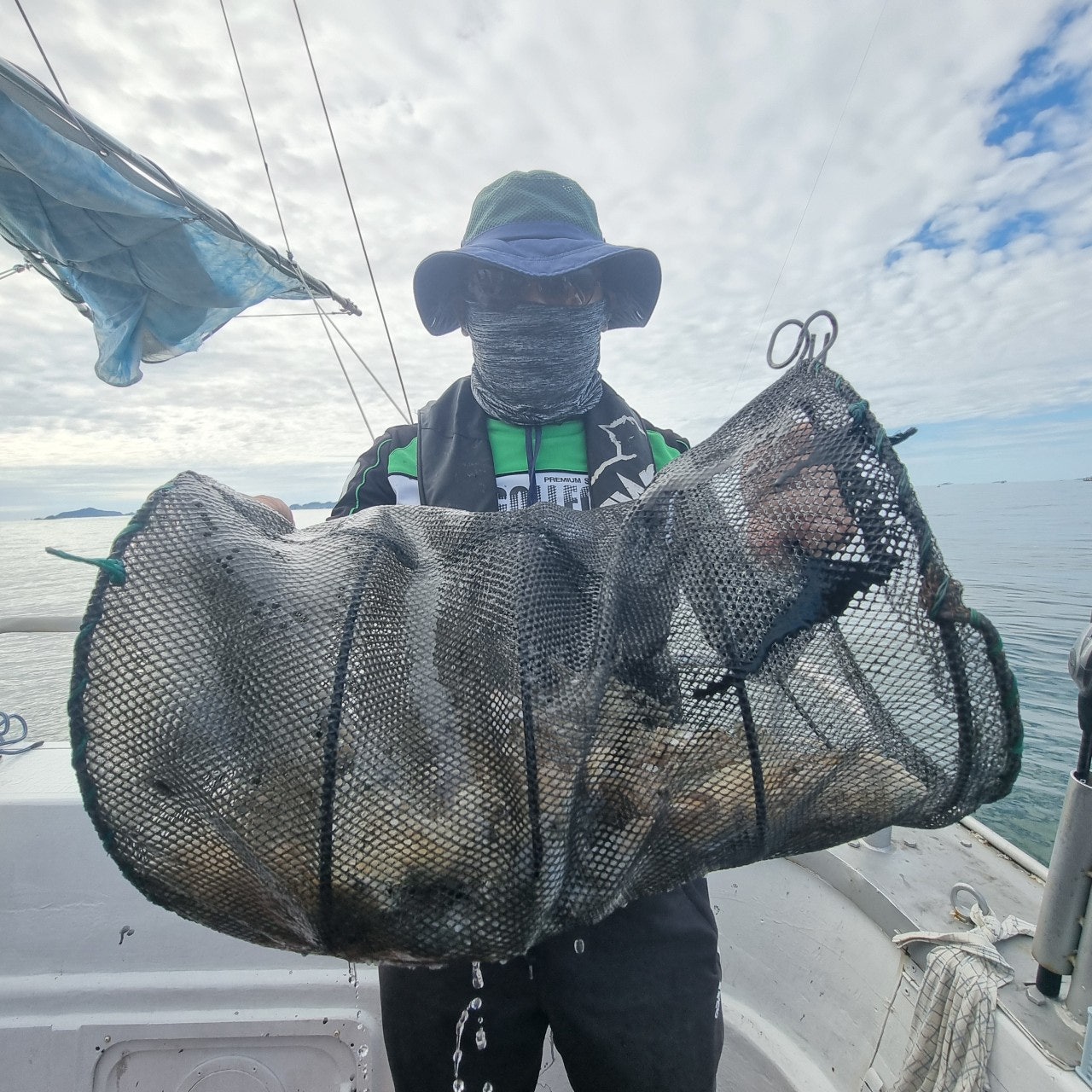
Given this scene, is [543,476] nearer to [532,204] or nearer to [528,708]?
[532,204]

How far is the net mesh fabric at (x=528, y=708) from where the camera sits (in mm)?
1031

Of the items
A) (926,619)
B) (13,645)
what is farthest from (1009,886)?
(13,645)

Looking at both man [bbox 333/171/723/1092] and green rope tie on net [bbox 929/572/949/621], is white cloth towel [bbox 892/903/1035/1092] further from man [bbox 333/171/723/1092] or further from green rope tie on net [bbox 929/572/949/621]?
green rope tie on net [bbox 929/572/949/621]

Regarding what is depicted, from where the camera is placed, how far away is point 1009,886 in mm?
2467

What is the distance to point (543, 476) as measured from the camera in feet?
7.11

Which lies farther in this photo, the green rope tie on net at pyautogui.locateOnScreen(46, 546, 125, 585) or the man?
the man

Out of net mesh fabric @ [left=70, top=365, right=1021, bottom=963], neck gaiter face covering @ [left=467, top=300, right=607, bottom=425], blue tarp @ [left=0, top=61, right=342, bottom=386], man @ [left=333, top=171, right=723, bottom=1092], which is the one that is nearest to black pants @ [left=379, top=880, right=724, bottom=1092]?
man @ [left=333, top=171, right=723, bottom=1092]

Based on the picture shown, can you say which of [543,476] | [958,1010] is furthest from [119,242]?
[958,1010]

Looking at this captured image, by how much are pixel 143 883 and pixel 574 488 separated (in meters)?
1.55

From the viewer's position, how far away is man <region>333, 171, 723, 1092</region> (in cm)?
157

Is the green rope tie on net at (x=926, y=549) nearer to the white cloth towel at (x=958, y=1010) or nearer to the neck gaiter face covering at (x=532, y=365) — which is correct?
the neck gaiter face covering at (x=532, y=365)

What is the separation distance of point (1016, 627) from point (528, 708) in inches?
478

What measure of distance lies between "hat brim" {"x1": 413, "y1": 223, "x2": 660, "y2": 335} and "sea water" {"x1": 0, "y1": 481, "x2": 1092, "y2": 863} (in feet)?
4.46

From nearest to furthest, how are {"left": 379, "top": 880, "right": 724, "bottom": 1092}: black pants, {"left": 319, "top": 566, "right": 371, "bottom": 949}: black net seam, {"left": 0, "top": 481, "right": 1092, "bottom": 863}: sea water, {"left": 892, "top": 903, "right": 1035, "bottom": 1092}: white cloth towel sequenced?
{"left": 319, "top": 566, "right": 371, "bottom": 949}: black net seam
{"left": 379, "top": 880, "right": 724, "bottom": 1092}: black pants
{"left": 892, "top": 903, "right": 1035, "bottom": 1092}: white cloth towel
{"left": 0, "top": 481, "right": 1092, "bottom": 863}: sea water
